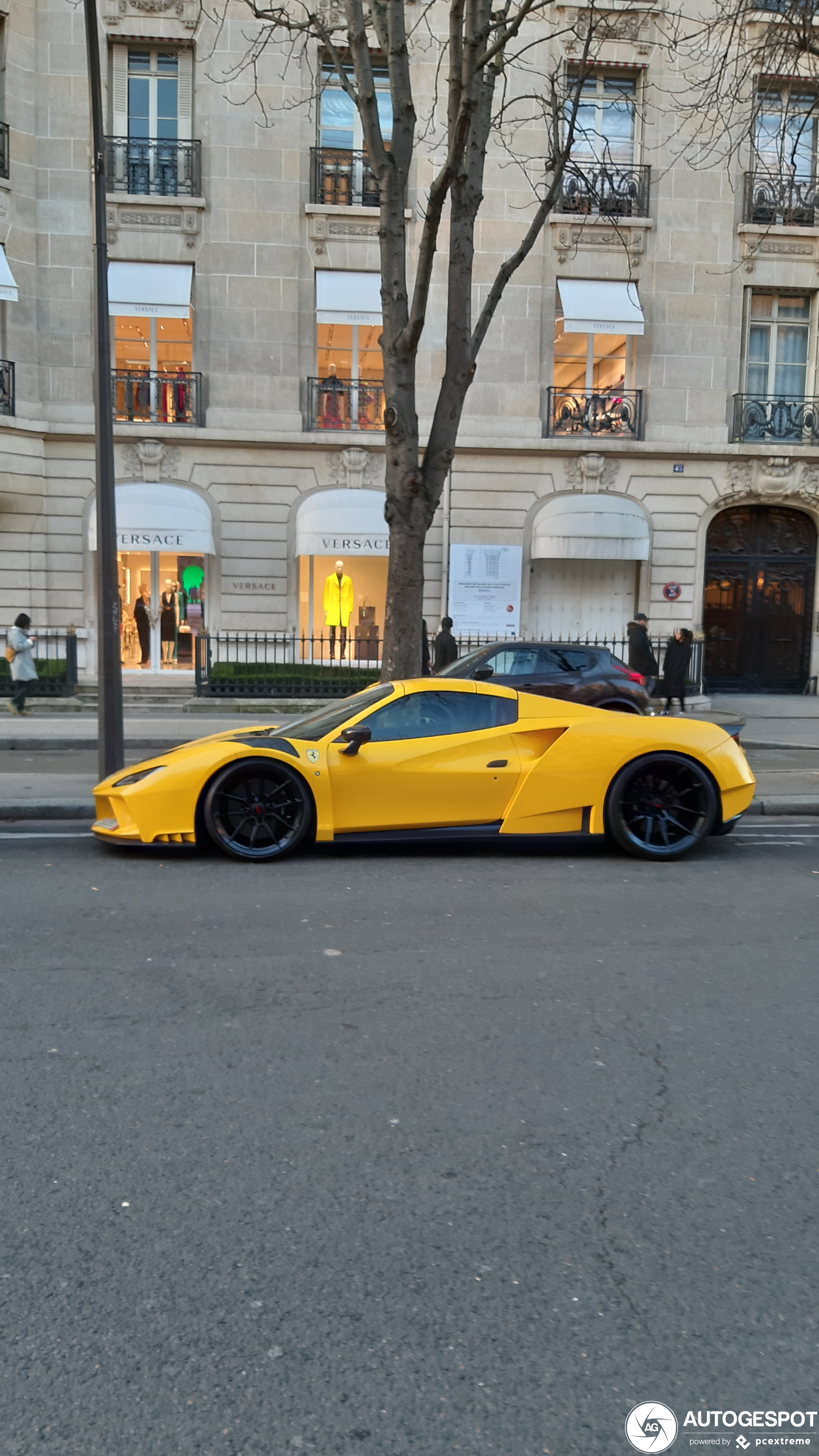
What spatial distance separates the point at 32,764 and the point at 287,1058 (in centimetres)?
959

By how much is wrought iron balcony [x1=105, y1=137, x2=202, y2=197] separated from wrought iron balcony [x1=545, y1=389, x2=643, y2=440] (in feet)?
27.1

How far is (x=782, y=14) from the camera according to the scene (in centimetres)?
1231

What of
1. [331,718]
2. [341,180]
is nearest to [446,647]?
[341,180]

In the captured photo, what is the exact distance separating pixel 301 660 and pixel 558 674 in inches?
357

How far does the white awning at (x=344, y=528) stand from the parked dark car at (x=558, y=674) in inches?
318

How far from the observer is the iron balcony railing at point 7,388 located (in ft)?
67.7

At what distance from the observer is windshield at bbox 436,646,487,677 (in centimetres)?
1351

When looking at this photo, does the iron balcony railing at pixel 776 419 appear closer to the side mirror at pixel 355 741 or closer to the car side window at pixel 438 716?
the car side window at pixel 438 716

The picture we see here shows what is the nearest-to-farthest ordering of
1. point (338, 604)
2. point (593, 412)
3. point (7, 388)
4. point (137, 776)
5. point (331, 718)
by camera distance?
point (137, 776), point (331, 718), point (7, 388), point (338, 604), point (593, 412)

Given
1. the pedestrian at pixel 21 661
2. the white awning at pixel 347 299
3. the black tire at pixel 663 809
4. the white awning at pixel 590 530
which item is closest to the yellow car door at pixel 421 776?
the black tire at pixel 663 809

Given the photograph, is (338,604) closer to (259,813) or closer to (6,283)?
(6,283)

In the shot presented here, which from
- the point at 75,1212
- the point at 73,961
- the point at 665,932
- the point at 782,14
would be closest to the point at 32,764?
the point at 73,961

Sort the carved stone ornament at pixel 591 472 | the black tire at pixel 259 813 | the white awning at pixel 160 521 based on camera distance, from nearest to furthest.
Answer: the black tire at pixel 259 813, the white awning at pixel 160 521, the carved stone ornament at pixel 591 472

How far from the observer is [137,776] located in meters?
7.48
